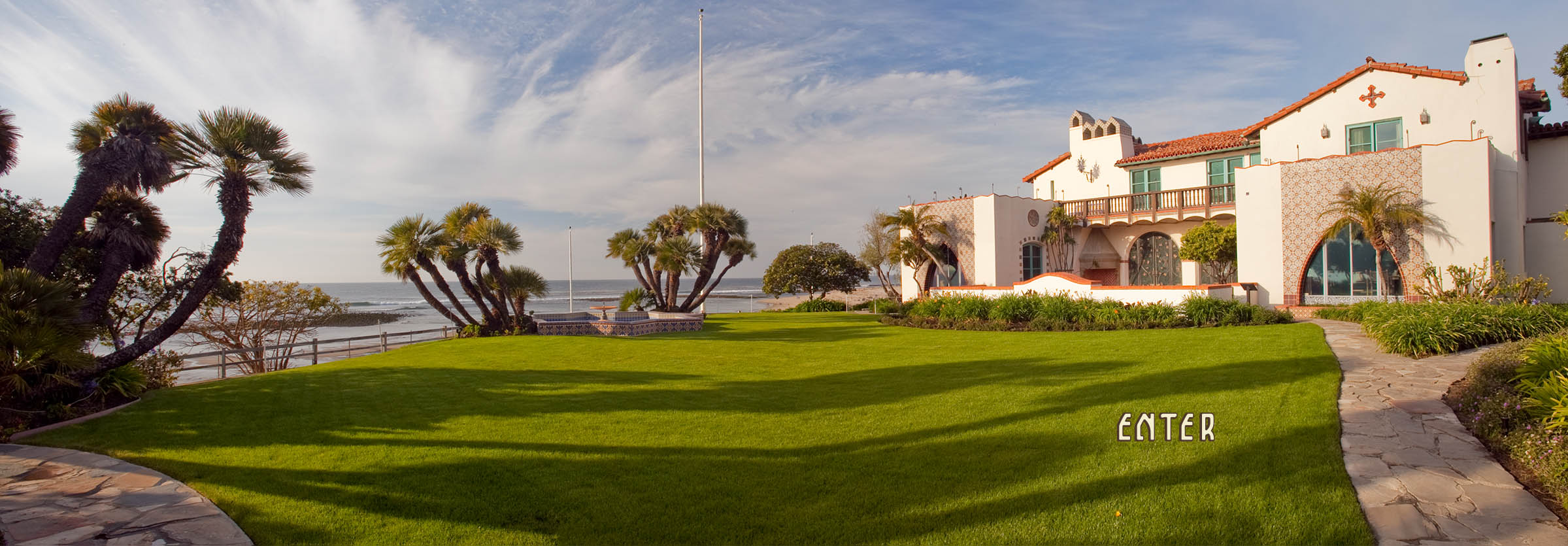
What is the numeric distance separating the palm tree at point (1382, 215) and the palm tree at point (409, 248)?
76.6 feet

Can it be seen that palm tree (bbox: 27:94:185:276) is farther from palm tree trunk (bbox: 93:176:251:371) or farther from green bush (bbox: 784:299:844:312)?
green bush (bbox: 784:299:844:312)

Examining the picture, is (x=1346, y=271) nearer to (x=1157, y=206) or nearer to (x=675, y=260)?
(x=1157, y=206)

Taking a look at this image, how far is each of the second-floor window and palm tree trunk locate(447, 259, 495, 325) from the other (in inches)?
999

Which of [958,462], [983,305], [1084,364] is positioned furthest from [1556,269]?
[958,462]

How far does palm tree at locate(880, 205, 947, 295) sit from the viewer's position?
2633 cm

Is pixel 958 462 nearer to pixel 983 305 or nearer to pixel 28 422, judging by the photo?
pixel 28 422

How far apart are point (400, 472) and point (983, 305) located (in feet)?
51.5

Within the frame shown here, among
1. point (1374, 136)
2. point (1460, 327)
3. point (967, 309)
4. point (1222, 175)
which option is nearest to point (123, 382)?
point (967, 309)

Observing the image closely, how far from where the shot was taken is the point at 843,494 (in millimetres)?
4859

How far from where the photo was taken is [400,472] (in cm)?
561

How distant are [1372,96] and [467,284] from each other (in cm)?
2633

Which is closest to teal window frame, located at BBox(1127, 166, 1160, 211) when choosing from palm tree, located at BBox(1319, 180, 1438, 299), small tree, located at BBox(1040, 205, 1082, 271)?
small tree, located at BBox(1040, 205, 1082, 271)

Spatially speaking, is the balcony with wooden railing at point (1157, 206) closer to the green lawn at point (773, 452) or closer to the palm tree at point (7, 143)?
the green lawn at point (773, 452)

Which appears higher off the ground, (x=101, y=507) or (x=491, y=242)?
(x=491, y=242)
